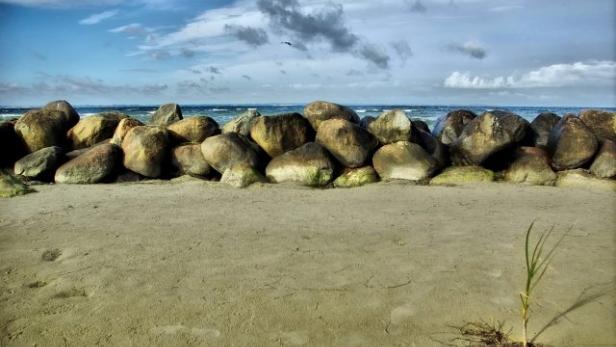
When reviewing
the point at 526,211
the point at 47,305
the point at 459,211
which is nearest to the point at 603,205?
the point at 526,211

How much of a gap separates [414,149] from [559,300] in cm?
514

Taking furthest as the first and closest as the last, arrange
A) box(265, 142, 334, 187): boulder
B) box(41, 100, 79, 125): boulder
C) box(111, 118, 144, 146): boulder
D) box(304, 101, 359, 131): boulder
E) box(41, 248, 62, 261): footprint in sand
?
box(41, 100, 79, 125): boulder
box(304, 101, 359, 131): boulder
box(111, 118, 144, 146): boulder
box(265, 142, 334, 187): boulder
box(41, 248, 62, 261): footprint in sand

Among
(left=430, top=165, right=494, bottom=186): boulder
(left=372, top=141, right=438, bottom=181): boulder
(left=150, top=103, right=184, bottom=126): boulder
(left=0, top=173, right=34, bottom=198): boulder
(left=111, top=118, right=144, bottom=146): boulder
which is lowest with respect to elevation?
(left=0, top=173, right=34, bottom=198): boulder

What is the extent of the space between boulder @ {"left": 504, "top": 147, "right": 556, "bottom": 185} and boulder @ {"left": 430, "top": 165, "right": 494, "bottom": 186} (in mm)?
396

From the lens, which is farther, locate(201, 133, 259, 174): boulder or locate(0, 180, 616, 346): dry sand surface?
locate(201, 133, 259, 174): boulder

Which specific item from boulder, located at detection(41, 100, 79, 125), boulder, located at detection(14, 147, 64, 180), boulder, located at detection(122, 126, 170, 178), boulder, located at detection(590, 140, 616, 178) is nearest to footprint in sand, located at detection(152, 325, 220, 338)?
boulder, located at detection(122, 126, 170, 178)

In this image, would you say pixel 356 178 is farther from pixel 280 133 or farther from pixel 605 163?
pixel 605 163

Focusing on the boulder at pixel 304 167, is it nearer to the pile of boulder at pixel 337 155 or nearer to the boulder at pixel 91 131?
the pile of boulder at pixel 337 155

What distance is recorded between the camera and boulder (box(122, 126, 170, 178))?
8.48 m

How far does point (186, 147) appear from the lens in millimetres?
8836

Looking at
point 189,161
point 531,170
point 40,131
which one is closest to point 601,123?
point 531,170

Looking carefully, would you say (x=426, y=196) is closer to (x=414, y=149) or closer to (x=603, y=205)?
(x=414, y=149)

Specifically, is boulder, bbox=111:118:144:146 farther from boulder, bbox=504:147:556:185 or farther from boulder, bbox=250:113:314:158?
boulder, bbox=504:147:556:185

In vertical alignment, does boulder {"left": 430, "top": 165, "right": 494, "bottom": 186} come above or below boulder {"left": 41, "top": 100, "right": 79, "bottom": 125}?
below
